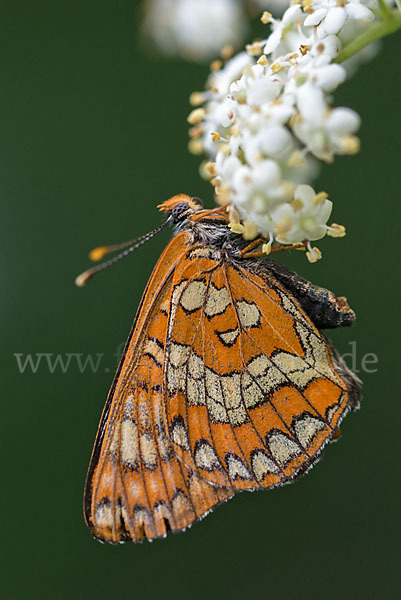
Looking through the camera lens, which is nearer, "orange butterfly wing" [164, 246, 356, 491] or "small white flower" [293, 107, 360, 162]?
"small white flower" [293, 107, 360, 162]

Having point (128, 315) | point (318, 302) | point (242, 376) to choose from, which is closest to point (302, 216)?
point (318, 302)

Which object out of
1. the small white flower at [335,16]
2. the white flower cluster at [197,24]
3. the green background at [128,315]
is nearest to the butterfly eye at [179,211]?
the small white flower at [335,16]

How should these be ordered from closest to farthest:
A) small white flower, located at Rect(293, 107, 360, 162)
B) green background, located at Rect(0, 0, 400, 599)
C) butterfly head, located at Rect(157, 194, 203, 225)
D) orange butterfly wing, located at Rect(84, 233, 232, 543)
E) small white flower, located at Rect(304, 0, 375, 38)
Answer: small white flower, located at Rect(293, 107, 360, 162), small white flower, located at Rect(304, 0, 375, 38), orange butterfly wing, located at Rect(84, 233, 232, 543), butterfly head, located at Rect(157, 194, 203, 225), green background, located at Rect(0, 0, 400, 599)

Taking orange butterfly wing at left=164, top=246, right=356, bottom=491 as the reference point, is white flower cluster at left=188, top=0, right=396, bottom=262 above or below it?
above

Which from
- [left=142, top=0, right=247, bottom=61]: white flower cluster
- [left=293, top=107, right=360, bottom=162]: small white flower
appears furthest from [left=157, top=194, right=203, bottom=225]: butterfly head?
[left=142, top=0, right=247, bottom=61]: white flower cluster

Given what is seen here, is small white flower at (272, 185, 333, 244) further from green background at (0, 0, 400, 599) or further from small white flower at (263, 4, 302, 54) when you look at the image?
green background at (0, 0, 400, 599)

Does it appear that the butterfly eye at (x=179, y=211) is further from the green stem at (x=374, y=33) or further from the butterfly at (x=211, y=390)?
the green stem at (x=374, y=33)

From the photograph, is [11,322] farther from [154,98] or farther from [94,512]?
[94,512]
